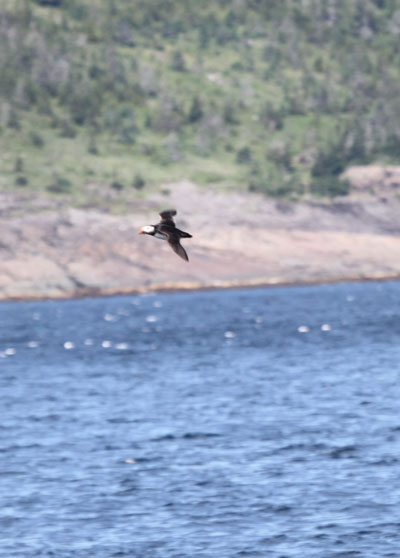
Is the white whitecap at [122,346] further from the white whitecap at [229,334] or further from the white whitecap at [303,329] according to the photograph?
the white whitecap at [303,329]

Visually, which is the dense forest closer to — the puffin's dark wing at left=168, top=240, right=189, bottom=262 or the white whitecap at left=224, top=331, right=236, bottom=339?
the white whitecap at left=224, top=331, right=236, bottom=339

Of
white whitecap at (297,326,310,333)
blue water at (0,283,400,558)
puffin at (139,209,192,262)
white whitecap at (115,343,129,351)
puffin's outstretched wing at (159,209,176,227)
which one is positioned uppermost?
puffin's outstretched wing at (159,209,176,227)

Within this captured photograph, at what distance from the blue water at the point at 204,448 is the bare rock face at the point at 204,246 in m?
44.1

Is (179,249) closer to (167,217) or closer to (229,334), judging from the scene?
(167,217)

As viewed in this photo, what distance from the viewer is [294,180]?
162 metres

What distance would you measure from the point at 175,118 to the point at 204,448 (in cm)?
13621

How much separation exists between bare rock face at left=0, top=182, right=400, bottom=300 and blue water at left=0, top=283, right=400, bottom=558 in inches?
1734

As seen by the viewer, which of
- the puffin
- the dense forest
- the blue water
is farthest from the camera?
the dense forest

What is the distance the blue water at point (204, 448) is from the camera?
3250 cm

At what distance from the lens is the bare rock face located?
5615 inches

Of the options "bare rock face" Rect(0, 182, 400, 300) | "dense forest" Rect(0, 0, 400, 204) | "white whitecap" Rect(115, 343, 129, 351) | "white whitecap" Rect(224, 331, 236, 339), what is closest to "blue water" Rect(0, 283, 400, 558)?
"white whitecap" Rect(115, 343, 129, 351)

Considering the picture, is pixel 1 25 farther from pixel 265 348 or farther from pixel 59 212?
pixel 265 348

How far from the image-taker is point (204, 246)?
14725 centimetres

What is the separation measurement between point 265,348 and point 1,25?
12673cm
